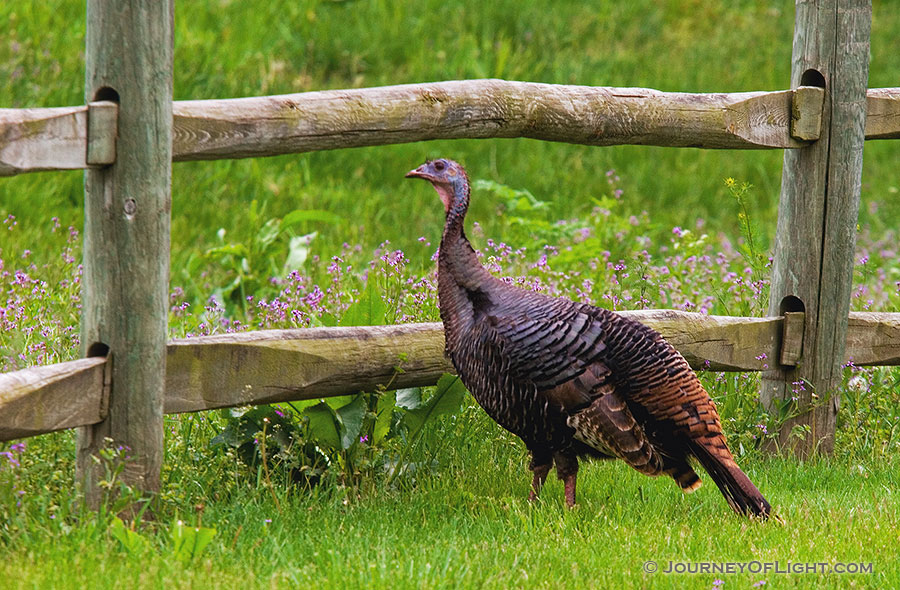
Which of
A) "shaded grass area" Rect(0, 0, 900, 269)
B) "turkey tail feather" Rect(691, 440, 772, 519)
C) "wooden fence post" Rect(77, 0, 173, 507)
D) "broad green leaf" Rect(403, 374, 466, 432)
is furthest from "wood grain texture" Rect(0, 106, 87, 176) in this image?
"shaded grass area" Rect(0, 0, 900, 269)

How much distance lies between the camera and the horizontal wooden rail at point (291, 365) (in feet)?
10.3

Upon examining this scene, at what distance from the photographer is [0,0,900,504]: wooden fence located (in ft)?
10.5

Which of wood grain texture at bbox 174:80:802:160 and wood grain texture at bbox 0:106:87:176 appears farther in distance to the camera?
wood grain texture at bbox 174:80:802:160

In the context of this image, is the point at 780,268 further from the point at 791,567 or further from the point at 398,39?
the point at 398,39

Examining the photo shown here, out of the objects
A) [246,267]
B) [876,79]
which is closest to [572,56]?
[876,79]

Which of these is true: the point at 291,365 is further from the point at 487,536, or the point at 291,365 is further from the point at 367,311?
the point at 487,536

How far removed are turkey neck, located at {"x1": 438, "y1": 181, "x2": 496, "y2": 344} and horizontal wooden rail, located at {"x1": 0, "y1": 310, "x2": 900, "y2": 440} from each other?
0.21 m

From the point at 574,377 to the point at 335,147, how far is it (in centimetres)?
116

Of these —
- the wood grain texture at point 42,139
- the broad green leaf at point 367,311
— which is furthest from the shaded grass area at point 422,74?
the wood grain texture at point 42,139

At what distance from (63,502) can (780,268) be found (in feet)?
10.5

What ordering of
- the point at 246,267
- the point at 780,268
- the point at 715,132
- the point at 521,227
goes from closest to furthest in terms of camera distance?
the point at 715,132, the point at 780,268, the point at 246,267, the point at 521,227

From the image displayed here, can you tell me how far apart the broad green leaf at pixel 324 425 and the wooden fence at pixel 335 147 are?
0.54 ft

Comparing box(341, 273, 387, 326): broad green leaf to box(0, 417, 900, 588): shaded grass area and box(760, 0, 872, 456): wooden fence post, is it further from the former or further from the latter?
box(760, 0, 872, 456): wooden fence post

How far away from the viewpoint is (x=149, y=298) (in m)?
3.32
